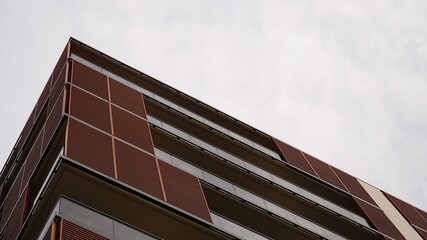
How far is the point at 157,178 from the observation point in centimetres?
1622

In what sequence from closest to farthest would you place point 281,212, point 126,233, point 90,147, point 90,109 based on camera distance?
1. point 126,233
2. point 90,147
3. point 90,109
4. point 281,212

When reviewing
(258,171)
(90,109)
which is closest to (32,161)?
(90,109)

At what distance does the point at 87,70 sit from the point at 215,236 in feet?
Answer: 34.2

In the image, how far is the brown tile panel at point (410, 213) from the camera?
96.6 ft

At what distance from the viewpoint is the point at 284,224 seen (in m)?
20.6

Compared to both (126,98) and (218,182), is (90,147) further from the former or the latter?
(218,182)

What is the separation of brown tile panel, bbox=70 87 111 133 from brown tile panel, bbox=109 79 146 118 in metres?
1.25

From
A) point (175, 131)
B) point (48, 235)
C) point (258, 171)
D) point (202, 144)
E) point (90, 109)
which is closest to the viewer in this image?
point (48, 235)

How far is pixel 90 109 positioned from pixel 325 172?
16070 millimetres

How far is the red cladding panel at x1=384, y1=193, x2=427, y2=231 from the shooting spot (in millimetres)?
29438

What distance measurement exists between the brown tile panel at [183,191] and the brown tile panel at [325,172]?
12.6m

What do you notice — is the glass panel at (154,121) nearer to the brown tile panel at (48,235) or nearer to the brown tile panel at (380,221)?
the brown tile panel at (48,235)

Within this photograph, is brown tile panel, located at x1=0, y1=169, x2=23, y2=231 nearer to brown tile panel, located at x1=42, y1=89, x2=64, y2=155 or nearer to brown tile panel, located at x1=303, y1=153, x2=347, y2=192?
brown tile panel, located at x1=42, y1=89, x2=64, y2=155

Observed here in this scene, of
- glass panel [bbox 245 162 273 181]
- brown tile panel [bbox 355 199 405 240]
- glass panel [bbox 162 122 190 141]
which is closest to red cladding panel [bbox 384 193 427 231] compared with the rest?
brown tile panel [bbox 355 199 405 240]
